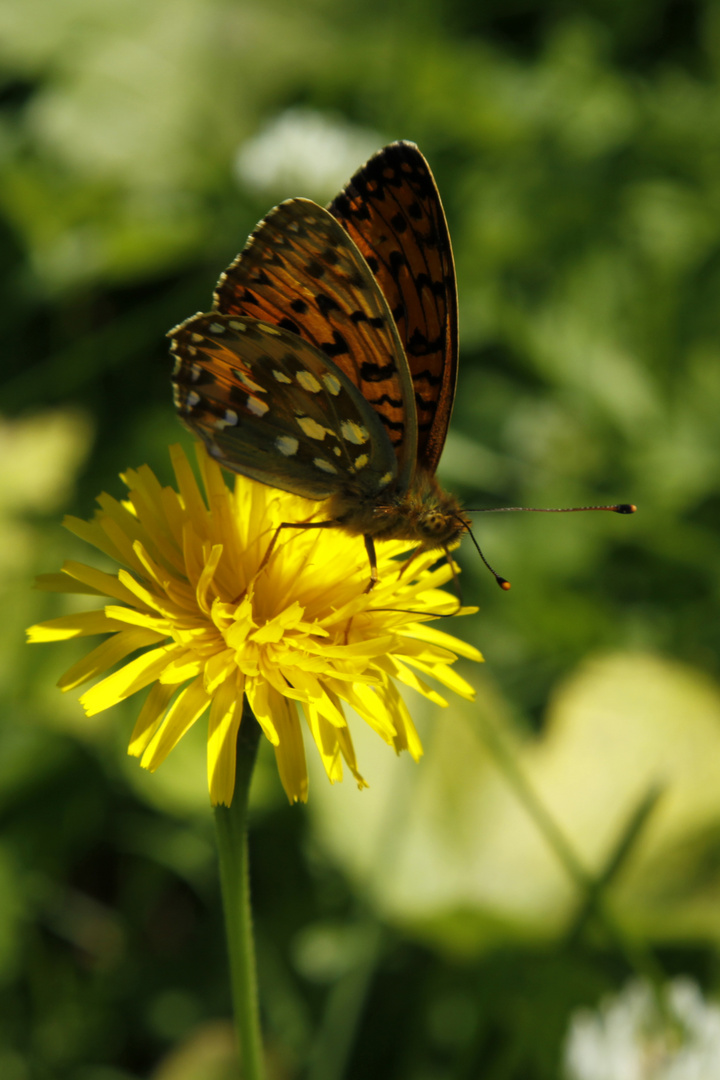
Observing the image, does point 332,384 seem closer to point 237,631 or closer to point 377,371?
point 377,371

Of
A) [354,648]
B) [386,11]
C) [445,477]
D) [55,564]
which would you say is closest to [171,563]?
[354,648]

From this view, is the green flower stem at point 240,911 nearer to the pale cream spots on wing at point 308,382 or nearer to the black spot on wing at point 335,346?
the pale cream spots on wing at point 308,382

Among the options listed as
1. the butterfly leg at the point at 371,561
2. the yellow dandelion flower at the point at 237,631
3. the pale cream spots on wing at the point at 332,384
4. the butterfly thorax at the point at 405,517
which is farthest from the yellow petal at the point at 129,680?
the pale cream spots on wing at the point at 332,384

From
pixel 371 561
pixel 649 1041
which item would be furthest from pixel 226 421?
pixel 649 1041

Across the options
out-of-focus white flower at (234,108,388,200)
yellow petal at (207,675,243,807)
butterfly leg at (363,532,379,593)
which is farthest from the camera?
out-of-focus white flower at (234,108,388,200)

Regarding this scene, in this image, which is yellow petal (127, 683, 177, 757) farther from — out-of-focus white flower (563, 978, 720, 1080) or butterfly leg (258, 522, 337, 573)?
out-of-focus white flower (563, 978, 720, 1080)

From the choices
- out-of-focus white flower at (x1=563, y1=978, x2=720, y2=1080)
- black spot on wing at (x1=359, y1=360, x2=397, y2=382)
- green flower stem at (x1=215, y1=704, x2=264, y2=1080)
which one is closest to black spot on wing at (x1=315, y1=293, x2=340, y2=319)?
black spot on wing at (x1=359, y1=360, x2=397, y2=382)

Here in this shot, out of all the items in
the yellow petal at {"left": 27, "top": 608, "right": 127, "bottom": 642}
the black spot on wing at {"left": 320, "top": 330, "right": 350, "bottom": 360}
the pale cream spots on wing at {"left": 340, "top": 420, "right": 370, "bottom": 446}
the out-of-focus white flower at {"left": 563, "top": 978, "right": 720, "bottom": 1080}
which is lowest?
the out-of-focus white flower at {"left": 563, "top": 978, "right": 720, "bottom": 1080}
